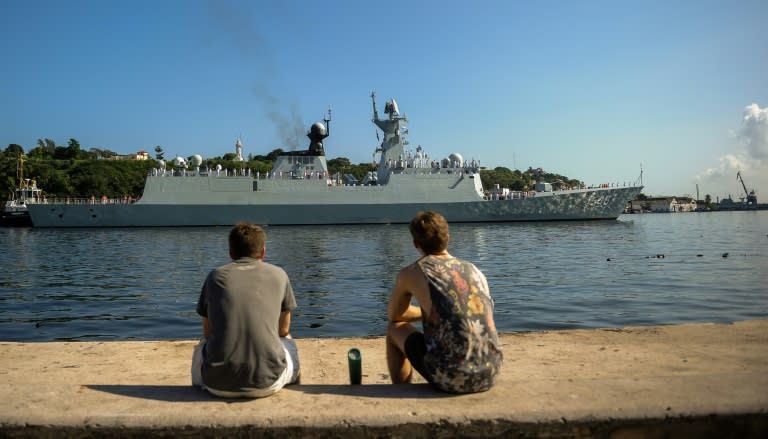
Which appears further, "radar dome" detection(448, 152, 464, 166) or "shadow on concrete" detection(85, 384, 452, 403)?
"radar dome" detection(448, 152, 464, 166)

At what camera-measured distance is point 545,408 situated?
80.7 inches

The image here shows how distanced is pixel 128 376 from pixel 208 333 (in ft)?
4.73

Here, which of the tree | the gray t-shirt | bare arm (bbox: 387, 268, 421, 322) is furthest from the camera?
the tree

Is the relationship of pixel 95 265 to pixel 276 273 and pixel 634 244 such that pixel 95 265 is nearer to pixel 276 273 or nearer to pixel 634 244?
pixel 276 273

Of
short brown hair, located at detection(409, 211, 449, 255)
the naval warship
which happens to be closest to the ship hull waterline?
the naval warship

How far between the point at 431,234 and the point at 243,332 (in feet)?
3.12

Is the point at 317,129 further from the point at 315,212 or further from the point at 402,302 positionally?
the point at 402,302

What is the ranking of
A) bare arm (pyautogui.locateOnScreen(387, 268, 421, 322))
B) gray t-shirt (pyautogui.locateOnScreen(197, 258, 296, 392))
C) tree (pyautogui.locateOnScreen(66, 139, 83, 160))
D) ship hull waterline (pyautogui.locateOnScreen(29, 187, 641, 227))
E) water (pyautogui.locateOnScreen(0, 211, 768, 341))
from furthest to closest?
tree (pyautogui.locateOnScreen(66, 139, 83, 160)), ship hull waterline (pyautogui.locateOnScreen(29, 187, 641, 227)), water (pyautogui.locateOnScreen(0, 211, 768, 341)), bare arm (pyautogui.locateOnScreen(387, 268, 421, 322)), gray t-shirt (pyautogui.locateOnScreen(197, 258, 296, 392))

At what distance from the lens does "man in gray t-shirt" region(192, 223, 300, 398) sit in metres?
2.24

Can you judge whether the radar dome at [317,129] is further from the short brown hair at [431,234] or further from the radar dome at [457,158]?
the short brown hair at [431,234]

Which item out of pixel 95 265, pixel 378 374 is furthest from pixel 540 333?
pixel 95 265

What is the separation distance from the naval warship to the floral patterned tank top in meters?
29.5

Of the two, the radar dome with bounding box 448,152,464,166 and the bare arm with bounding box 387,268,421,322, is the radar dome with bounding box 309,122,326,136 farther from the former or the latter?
the bare arm with bounding box 387,268,421,322

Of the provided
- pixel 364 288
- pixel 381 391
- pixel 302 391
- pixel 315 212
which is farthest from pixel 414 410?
pixel 315 212
